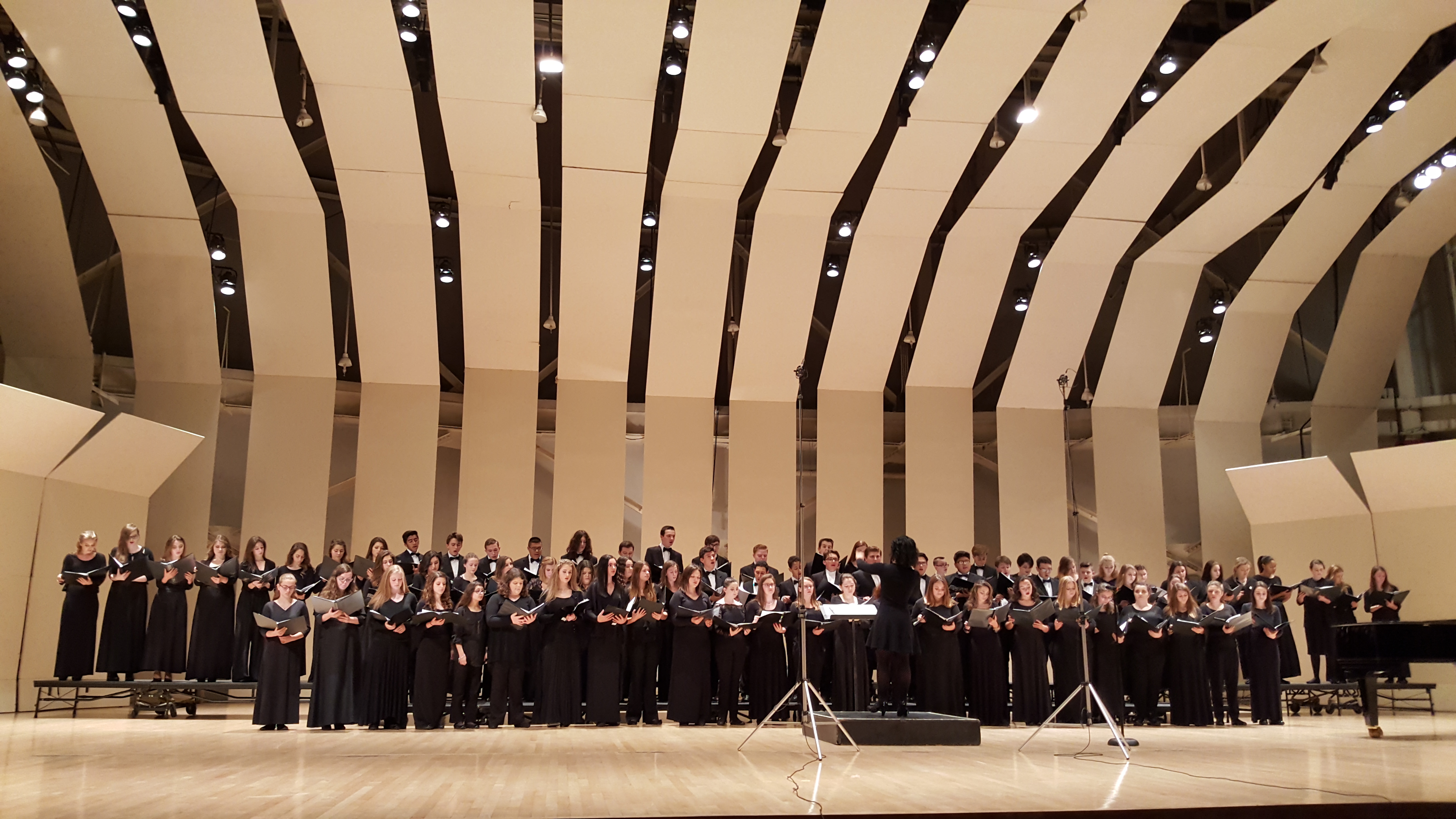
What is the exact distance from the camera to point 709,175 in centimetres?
1128

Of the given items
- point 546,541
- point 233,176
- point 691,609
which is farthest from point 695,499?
point 233,176

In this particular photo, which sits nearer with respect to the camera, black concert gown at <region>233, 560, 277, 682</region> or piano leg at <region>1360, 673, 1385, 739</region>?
piano leg at <region>1360, 673, 1385, 739</region>

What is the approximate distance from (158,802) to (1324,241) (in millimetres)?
12797

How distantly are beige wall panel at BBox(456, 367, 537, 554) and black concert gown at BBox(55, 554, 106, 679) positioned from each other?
3.71m

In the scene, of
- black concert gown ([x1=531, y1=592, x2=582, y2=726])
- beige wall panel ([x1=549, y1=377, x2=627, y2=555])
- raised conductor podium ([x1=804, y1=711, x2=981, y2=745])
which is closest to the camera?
raised conductor podium ([x1=804, y1=711, x2=981, y2=745])

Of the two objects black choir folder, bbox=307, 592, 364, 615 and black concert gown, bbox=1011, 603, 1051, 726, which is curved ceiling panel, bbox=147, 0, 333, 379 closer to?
black choir folder, bbox=307, 592, 364, 615

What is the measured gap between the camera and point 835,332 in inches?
515

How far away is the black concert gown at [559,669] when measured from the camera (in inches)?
356

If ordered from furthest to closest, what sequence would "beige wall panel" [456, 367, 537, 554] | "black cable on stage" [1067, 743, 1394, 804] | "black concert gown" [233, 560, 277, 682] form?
1. "beige wall panel" [456, 367, 537, 554]
2. "black concert gown" [233, 560, 277, 682]
3. "black cable on stage" [1067, 743, 1394, 804]

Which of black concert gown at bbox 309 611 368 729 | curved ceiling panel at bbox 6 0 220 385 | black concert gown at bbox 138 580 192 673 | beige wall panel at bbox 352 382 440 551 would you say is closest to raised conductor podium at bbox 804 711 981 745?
black concert gown at bbox 309 611 368 729

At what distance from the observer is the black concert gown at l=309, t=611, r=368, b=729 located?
8.60m

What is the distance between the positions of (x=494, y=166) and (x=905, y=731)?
6.91m

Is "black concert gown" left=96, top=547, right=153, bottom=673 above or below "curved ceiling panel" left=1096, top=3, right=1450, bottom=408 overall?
below

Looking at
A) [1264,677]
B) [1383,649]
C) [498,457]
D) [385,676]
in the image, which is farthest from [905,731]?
[498,457]
